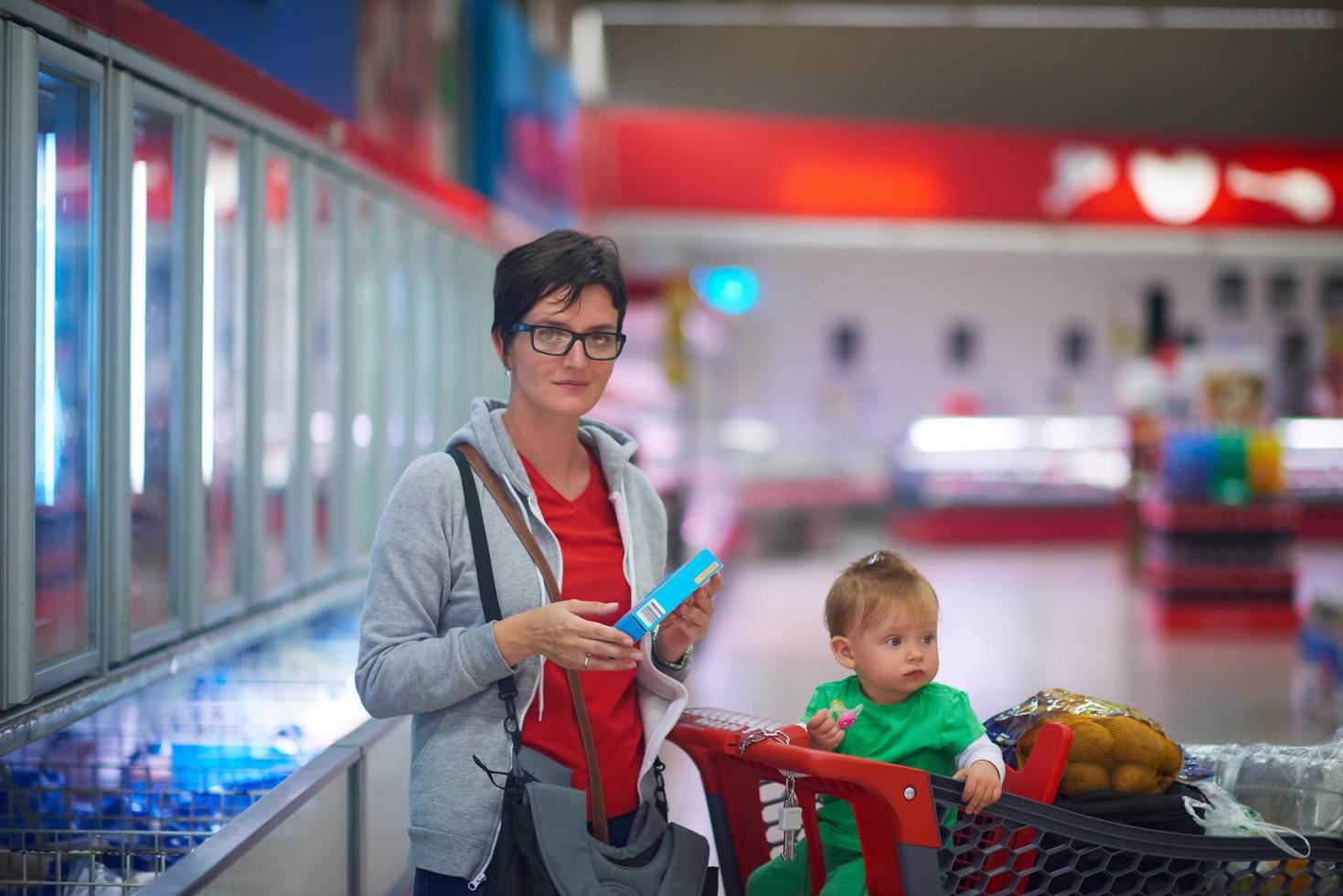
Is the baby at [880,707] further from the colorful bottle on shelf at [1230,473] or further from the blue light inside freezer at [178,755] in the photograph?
the colorful bottle on shelf at [1230,473]

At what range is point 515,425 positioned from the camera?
6.79 ft

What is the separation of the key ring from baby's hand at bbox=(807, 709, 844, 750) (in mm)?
85

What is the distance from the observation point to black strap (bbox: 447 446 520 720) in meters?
1.90

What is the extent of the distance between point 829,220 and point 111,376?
10.3 meters

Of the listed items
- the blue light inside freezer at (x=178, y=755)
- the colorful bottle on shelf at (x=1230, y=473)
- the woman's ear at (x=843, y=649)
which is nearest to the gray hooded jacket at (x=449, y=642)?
the woman's ear at (x=843, y=649)

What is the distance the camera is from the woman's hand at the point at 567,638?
1742mm

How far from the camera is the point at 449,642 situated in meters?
1.83

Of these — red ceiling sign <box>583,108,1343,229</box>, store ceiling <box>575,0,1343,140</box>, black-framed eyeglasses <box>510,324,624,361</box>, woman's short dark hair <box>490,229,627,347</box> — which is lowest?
black-framed eyeglasses <box>510,324,624,361</box>

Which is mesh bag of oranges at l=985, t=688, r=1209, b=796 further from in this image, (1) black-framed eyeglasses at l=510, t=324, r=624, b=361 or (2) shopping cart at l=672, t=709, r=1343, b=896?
(1) black-framed eyeglasses at l=510, t=324, r=624, b=361

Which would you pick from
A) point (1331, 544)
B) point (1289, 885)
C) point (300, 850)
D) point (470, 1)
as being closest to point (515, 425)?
point (300, 850)

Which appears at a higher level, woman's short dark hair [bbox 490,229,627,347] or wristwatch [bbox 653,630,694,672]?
woman's short dark hair [bbox 490,229,627,347]

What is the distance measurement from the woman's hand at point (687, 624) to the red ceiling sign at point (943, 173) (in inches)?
405

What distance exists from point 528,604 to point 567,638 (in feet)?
0.67

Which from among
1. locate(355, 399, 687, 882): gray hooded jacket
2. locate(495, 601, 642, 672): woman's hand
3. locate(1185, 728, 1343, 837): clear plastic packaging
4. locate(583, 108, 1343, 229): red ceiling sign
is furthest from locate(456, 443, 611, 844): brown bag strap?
locate(583, 108, 1343, 229): red ceiling sign
